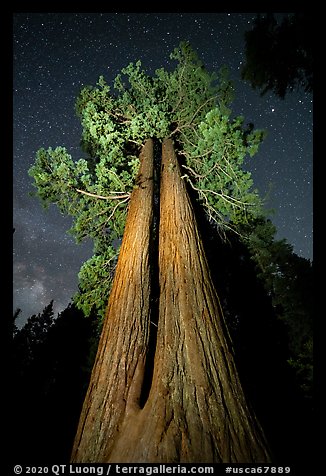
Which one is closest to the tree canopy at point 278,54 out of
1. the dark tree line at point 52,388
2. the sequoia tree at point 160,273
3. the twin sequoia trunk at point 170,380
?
the sequoia tree at point 160,273

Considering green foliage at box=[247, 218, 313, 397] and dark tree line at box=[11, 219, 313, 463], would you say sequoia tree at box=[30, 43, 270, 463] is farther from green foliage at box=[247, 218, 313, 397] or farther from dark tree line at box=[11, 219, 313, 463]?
green foliage at box=[247, 218, 313, 397]

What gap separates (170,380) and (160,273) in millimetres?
1453

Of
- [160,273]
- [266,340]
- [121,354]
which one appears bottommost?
[121,354]

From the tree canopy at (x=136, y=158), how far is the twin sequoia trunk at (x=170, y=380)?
2170 mm

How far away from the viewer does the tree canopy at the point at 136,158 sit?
A: 17.7ft

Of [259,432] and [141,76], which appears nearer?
[259,432]

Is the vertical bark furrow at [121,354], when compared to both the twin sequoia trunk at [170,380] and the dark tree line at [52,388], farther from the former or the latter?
the dark tree line at [52,388]

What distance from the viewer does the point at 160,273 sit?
3.52 metres

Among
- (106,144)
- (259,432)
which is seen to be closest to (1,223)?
(259,432)

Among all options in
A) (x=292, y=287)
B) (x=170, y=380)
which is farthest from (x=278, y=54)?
(x=292, y=287)

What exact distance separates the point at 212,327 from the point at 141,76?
6804 millimetres

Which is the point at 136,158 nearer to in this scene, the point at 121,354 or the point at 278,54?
the point at 278,54

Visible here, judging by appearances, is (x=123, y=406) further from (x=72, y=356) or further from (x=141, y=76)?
(x=72, y=356)

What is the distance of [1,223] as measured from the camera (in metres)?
2.02
